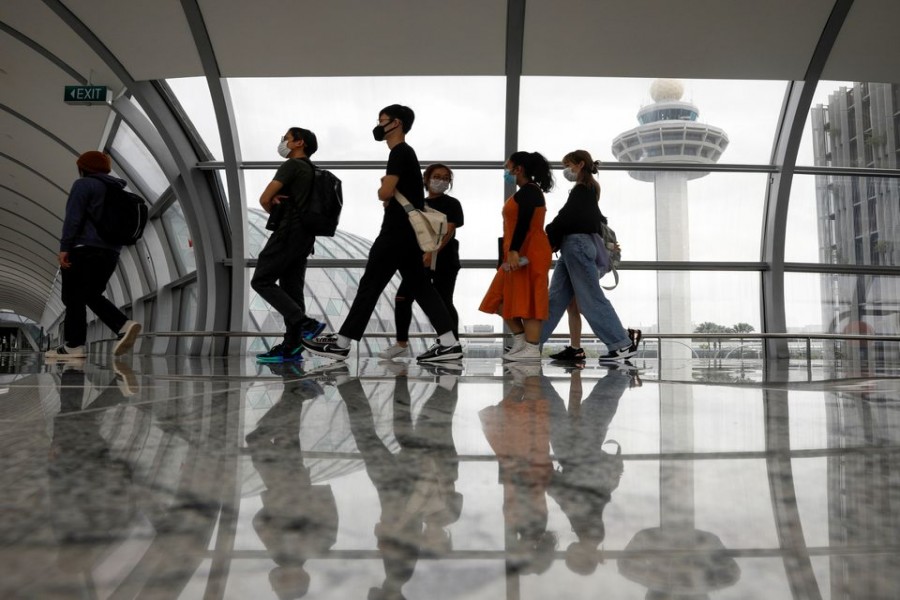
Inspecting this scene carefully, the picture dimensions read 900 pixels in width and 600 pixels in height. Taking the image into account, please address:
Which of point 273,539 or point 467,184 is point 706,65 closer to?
point 467,184

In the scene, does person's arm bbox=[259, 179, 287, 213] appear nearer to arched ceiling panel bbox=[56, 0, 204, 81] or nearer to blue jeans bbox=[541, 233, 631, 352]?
blue jeans bbox=[541, 233, 631, 352]

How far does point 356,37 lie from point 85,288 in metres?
5.66

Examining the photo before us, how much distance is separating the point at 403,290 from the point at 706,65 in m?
7.15

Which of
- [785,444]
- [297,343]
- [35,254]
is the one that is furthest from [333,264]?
[35,254]

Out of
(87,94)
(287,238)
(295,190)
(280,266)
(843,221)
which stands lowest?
(280,266)

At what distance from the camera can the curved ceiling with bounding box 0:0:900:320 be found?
914 centimetres

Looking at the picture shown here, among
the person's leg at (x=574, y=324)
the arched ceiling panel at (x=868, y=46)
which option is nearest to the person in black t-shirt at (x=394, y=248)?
the person's leg at (x=574, y=324)

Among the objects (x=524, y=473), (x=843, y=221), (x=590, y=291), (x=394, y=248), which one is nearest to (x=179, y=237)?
(x=394, y=248)

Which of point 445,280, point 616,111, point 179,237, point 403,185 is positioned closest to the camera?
point 403,185

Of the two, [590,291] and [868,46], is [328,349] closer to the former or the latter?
[590,291]

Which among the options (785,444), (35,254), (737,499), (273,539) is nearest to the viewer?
(273,539)

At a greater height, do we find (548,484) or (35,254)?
(35,254)

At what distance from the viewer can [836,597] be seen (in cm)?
56

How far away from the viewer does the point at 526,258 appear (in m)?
5.34
